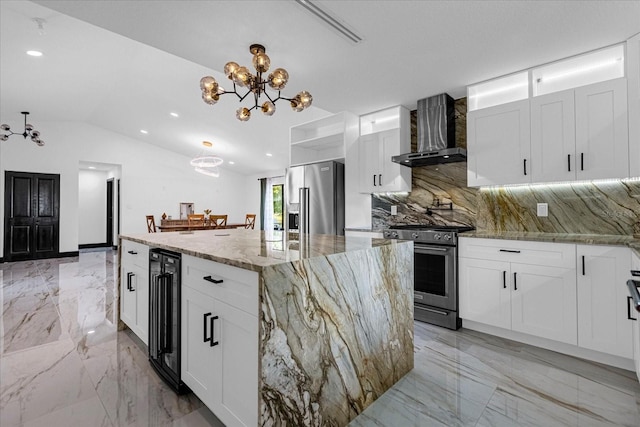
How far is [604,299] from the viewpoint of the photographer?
2.24 metres

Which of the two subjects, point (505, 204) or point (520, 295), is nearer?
point (520, 295)

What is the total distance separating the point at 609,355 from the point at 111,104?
28.8 feet

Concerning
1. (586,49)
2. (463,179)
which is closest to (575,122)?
(586,49)

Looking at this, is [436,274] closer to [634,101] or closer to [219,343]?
[634,101]

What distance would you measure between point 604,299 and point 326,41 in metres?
2.87

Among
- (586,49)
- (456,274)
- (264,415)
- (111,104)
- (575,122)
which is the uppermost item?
(111,104)

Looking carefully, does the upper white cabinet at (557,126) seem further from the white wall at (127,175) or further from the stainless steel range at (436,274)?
the white wall at (127,175)

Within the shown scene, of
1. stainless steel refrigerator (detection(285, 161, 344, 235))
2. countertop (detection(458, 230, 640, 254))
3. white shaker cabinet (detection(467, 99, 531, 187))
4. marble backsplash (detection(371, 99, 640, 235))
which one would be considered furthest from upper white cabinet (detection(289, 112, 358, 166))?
countertop (detection(458, 230, 640, 254))

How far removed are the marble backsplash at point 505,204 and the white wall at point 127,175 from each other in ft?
24.4

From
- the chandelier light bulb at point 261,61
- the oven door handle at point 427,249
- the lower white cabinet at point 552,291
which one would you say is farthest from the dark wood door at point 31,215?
the lower white cabinet at point 552,291

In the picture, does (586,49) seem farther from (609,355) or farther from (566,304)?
(609,355)

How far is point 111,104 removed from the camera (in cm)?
675

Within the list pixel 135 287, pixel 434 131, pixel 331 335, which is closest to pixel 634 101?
pixel 434 131

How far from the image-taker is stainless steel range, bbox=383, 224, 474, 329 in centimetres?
300
